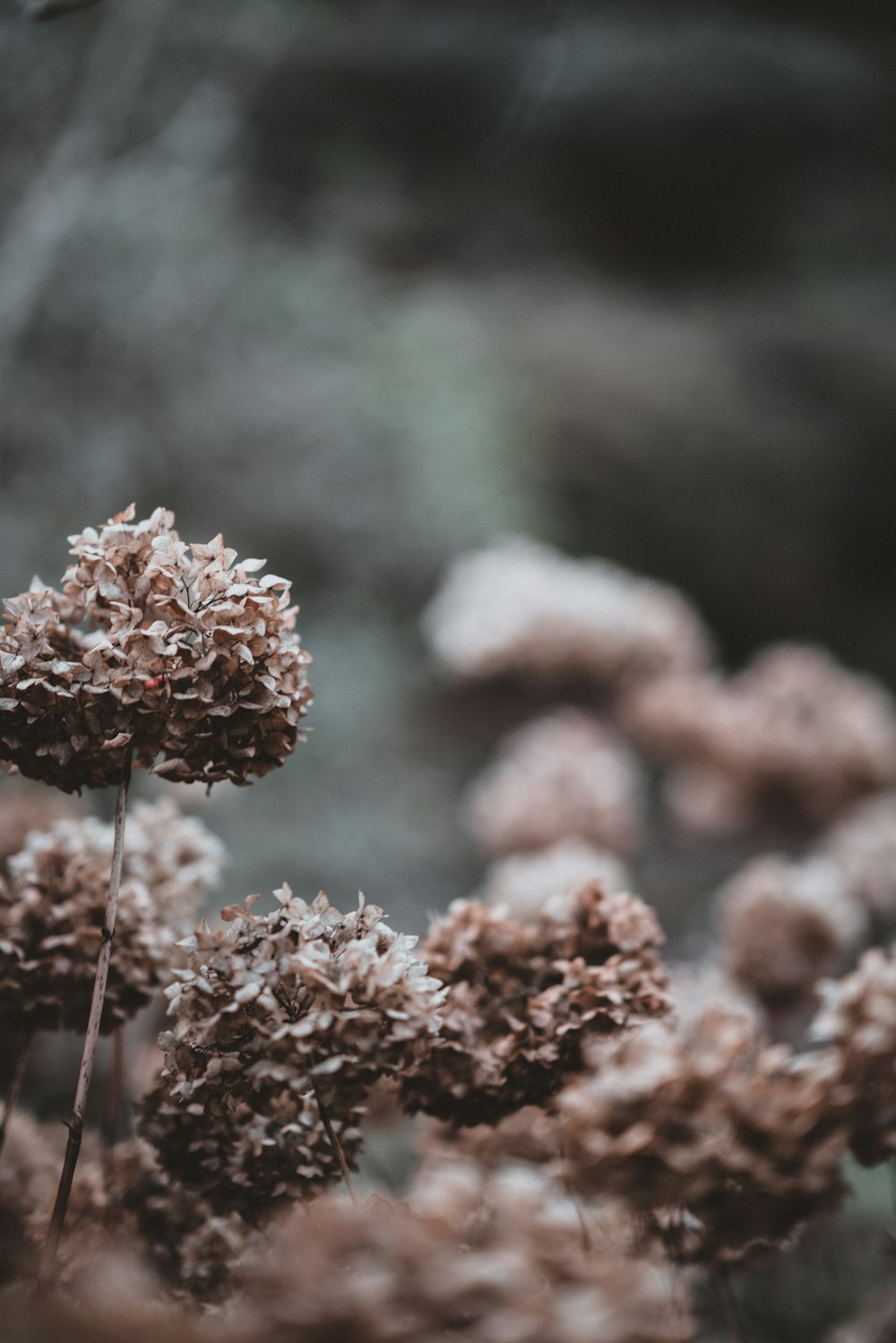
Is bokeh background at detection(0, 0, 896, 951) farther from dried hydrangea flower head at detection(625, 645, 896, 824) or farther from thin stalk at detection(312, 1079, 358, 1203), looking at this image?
thin stalk at detection(312, 1079, 358, 1203)

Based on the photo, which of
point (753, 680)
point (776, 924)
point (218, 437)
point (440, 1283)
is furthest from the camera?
point (218, 437)

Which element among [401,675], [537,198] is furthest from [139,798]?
[537,198]

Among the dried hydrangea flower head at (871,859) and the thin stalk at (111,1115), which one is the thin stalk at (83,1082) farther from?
the dried hydrangea flower head at (871,859)

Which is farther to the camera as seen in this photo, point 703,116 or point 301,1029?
point 703,116

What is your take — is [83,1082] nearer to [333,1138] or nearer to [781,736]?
[333,1138]

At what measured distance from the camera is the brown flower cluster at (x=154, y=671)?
0.46 m

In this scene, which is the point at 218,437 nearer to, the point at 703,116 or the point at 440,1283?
the point at 703,116

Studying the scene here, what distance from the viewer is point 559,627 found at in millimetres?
1653

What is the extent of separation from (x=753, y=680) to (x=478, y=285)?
1.71 meters

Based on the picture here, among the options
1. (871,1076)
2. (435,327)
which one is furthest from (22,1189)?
(435,327)

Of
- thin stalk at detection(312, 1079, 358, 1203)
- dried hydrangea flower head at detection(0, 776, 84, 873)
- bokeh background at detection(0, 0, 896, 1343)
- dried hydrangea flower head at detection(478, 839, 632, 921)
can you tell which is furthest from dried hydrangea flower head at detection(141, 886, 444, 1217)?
bokeh background at detection(0, 0, 896, 1343)

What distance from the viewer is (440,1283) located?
0.31 m

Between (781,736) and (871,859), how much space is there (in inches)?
10.9

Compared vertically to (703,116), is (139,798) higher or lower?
lower
